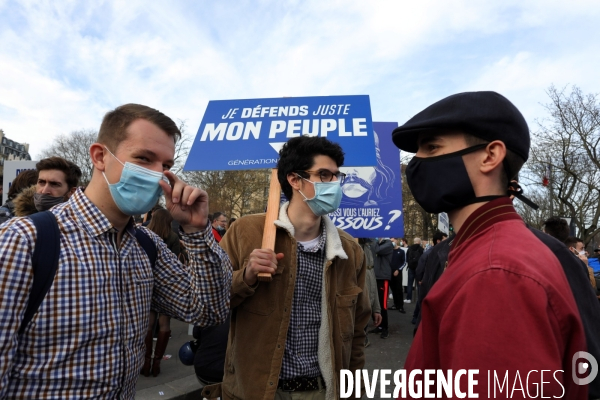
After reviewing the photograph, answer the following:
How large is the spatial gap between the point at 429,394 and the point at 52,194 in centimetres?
377

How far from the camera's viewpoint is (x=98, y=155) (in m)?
1.72

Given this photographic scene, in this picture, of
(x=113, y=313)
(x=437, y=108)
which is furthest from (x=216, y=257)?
(x=437, y=108)

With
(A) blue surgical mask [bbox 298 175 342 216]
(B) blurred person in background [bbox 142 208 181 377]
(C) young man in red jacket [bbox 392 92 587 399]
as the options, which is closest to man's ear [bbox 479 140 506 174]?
(C) young man in red jacket [bbox 392 92 587 399]

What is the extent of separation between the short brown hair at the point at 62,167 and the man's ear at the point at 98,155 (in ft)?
8.25

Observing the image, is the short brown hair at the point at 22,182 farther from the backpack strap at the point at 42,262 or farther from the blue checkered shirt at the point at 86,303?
the backpack strap at the point at 42,262

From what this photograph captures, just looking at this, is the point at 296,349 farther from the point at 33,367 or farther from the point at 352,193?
the point at 352,193

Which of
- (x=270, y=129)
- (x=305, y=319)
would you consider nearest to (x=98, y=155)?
(x=305, y=319)

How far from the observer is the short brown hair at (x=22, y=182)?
170 inches

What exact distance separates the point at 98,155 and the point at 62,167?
99.7 inches

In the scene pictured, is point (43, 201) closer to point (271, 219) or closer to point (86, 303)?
point (271, 219)

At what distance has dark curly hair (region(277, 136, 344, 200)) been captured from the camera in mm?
2607

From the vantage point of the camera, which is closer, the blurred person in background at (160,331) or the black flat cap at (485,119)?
the black flat cap at (485,119)

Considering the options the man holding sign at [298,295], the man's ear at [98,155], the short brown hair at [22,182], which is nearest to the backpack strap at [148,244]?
the man's ear at [98,155]

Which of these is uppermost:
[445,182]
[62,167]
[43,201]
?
[62,167]
